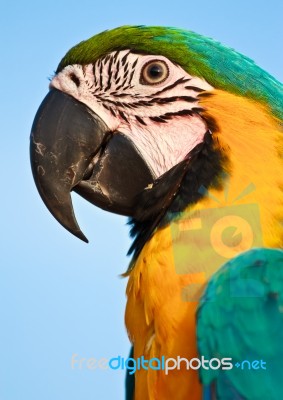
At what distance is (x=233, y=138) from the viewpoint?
2730mm

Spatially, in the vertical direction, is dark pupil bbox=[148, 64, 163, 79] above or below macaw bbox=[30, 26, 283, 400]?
above

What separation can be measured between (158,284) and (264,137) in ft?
2.30

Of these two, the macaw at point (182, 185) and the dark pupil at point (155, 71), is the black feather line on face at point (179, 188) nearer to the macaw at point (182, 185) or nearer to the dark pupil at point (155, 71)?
the macaw at point (182, 185)

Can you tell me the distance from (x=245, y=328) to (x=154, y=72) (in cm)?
116

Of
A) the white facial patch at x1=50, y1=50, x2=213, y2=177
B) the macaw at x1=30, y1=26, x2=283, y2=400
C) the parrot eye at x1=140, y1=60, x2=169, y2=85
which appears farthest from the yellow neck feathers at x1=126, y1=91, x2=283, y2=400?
the parrot eye at x1=140, y1=60, x2=169, y2=85

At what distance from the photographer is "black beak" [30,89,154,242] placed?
9.27ft

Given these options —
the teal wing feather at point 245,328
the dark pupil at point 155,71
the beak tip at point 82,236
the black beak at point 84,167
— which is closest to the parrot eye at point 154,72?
the dark pupil at point 155,71

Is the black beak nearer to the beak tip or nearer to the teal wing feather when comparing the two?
the beak tip

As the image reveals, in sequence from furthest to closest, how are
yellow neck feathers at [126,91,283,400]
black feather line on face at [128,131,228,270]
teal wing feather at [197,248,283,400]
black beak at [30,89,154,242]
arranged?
black beak at [30,89,154,242]
black feather line on face at [128,131,228,270]
yellow neck feathers at [126,91,283,400]
teal wing feather at [197,248,283,400]

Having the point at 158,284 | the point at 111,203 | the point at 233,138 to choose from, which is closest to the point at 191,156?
the point at 233,138

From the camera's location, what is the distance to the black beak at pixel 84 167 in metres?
2.82

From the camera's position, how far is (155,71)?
9.66 feet

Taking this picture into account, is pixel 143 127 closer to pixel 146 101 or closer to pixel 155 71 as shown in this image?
pixel 146 101

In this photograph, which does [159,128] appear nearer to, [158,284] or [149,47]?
[149,47]
